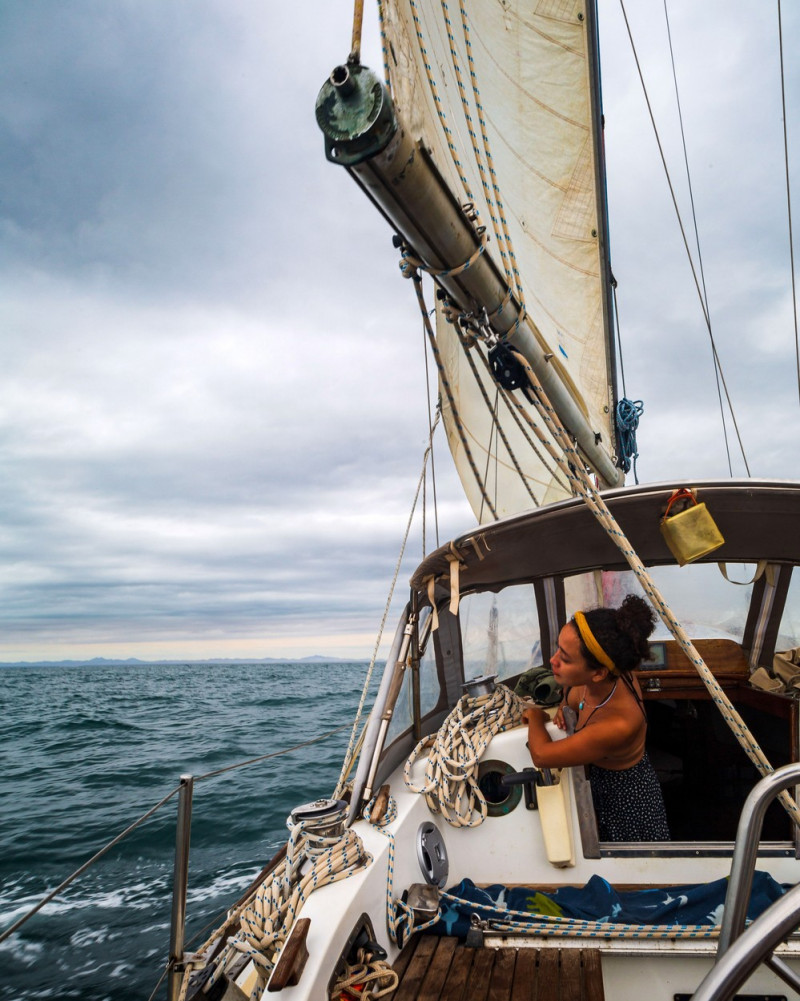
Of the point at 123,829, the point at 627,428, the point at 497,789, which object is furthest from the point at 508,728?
the point at 123,829

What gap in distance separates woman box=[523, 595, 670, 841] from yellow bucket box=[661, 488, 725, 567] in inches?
17.9

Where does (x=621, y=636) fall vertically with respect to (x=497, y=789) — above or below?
above

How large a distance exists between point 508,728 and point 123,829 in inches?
268

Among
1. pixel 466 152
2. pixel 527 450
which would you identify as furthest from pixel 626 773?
pixel 527 450

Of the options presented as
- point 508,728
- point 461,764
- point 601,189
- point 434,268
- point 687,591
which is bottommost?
point 461,764

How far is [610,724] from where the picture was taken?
2.70 meters

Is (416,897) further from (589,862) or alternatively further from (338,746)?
(338,746)

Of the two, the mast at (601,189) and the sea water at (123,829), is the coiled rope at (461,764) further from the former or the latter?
the mast at (601,189)

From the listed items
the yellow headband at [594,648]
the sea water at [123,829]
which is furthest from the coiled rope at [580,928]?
the sea water at [123,829]

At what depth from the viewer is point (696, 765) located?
182 inches

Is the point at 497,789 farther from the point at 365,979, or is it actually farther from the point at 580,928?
the point at 365,979

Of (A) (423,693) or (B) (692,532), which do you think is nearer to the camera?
(B) (692,532)

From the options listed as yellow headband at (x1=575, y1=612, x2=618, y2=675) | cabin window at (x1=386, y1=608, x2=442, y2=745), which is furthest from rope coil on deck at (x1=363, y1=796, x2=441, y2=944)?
yellow headband at (x1=575, y1=612, x2=618, y2=675)

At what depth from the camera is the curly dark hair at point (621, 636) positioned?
2.74 m
